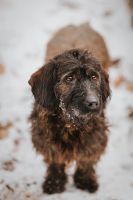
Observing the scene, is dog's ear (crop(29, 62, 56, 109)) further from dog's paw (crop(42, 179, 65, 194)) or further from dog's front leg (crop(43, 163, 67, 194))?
dog's paw (crop(42, 179, 65, 194))

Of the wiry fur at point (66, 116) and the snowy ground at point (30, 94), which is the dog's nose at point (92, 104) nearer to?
the wiry fur at point (66, 116)

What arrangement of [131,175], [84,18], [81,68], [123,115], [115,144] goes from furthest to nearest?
1. [84,18]
2. [123,115]
3. [115,144]
4. [131,175]
5. [81,68]

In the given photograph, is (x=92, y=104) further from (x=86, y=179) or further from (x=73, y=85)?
(x=86, y=179)

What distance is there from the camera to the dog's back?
20.8ft

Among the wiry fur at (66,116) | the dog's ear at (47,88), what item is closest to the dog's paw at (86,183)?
the wiry fur at (66,116)

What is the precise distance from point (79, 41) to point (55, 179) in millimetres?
2276

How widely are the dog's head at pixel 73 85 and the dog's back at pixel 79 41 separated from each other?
198 centimetres

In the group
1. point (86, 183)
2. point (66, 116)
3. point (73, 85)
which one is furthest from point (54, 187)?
point (73, 85)

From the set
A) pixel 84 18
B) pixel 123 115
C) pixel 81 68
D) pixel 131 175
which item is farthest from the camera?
pixel 84 18

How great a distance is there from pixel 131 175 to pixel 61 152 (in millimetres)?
1135

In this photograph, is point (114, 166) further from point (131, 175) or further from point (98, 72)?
point (98, 72)

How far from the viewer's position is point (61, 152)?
4.55 meters

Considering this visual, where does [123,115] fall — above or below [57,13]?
below

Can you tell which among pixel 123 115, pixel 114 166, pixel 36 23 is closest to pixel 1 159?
pixel 114 166
